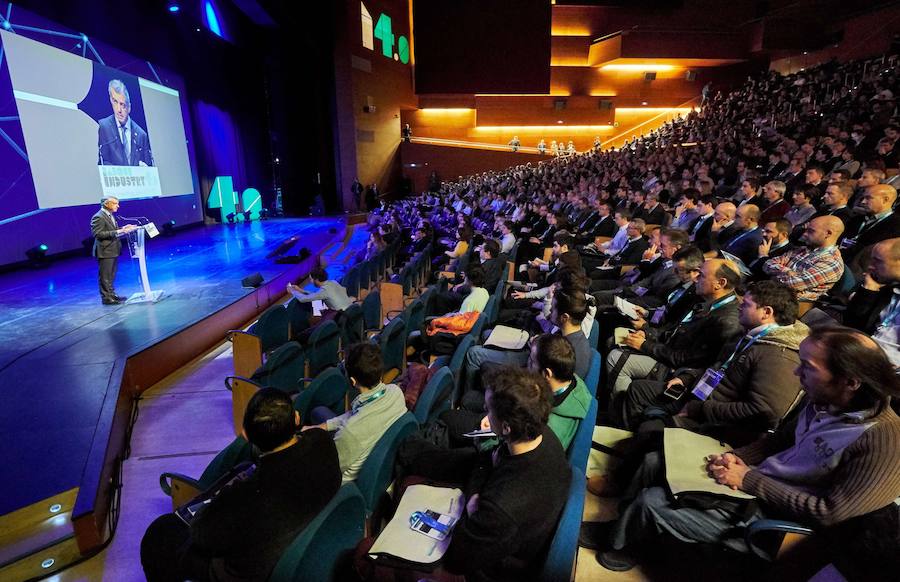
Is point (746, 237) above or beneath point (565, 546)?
above

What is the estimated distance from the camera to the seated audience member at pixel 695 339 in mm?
2533

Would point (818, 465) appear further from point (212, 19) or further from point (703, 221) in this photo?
point (212, 19)

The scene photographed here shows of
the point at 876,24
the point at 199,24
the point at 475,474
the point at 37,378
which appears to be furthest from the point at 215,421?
the point at 876,24

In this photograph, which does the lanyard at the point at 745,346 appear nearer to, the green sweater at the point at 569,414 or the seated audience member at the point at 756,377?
the seated audience member at the point at 756,377

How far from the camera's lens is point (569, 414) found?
1.86 m

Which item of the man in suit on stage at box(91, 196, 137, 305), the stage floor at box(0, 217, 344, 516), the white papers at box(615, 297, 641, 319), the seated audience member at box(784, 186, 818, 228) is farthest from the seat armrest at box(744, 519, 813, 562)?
the man in suit on stage at box(91, 196, 137, 305)

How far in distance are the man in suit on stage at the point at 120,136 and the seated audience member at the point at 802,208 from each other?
33.1 ft

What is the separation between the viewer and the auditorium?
1.41 m

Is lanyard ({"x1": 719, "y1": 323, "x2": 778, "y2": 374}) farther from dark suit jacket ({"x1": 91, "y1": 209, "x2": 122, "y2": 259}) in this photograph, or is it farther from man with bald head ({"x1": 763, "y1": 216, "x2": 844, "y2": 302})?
dark suit jacket ({"x1": 91, "y1": 209, "x2": 122, "y2": 259})

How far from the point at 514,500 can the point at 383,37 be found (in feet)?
63.1

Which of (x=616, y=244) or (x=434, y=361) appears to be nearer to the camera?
(x=434, y=361)

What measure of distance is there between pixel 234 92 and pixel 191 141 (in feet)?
9.74

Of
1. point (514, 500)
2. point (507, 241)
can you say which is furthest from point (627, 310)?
point (507, 241)

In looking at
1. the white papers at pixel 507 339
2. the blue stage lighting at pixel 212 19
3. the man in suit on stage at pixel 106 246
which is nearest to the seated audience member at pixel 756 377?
the white papers at pixel 507 339
